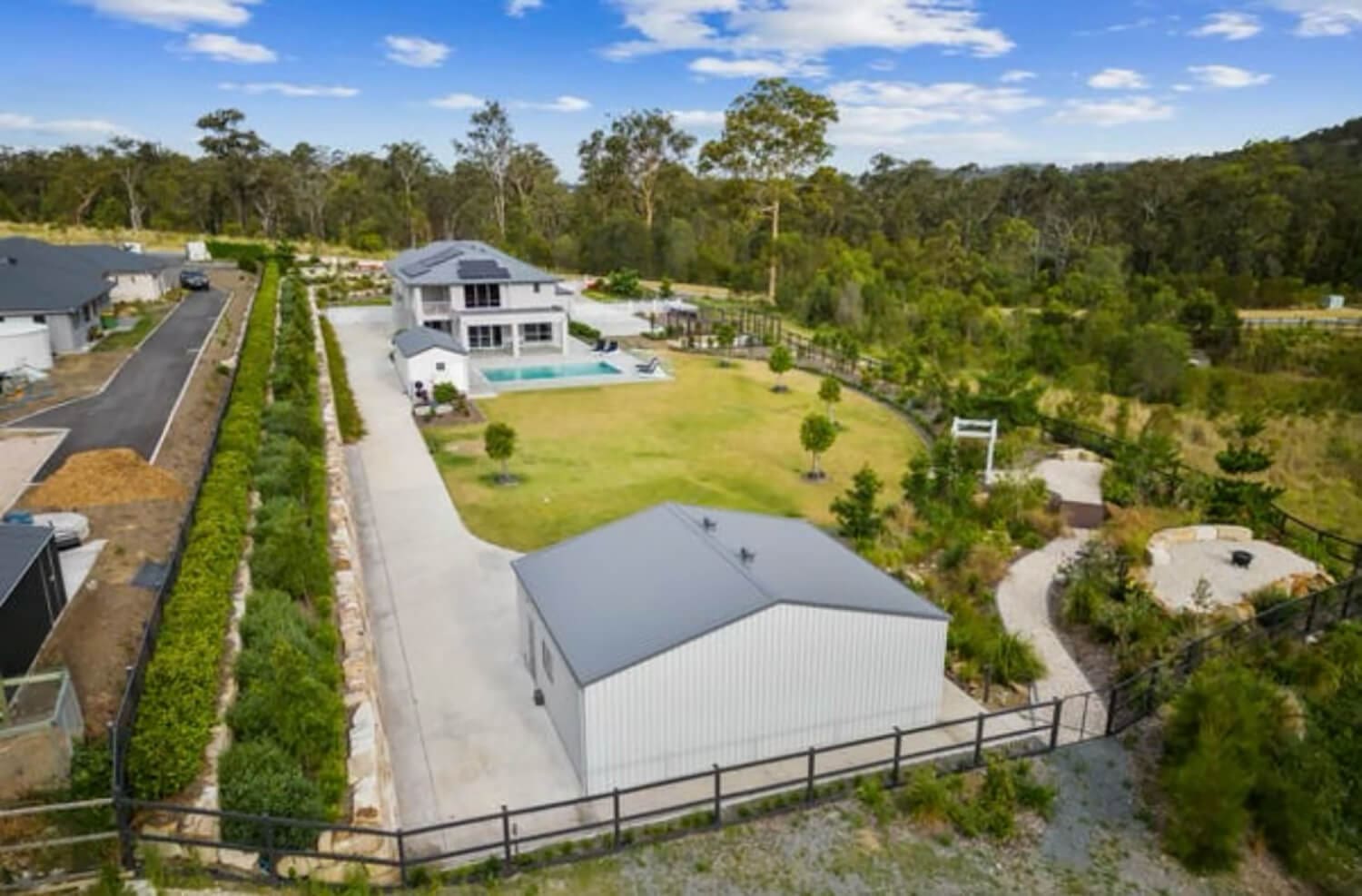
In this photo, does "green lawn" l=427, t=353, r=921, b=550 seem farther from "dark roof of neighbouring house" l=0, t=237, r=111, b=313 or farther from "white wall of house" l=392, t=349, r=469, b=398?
"dark roof of neighbouring house" l=0, t=237, r=111, b=313

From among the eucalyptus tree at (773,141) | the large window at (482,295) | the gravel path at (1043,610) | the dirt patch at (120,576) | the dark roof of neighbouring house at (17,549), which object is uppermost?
the eucalyptus tree at (773,141)

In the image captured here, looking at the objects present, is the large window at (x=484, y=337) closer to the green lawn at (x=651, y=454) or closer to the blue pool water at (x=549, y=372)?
the blue pool water at (x=549, y=372)

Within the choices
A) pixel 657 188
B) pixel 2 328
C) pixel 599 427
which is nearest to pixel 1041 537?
pixel 599 427

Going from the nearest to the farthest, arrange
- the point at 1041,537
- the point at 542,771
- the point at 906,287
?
the point at 542,771
the point at 1041,537
the point at 906,287

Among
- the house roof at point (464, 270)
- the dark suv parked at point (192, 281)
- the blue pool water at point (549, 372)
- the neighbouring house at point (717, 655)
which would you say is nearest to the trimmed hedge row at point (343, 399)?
the house roof at point (464, 270)

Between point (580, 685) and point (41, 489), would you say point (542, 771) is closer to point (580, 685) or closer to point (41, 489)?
point (580, 685)

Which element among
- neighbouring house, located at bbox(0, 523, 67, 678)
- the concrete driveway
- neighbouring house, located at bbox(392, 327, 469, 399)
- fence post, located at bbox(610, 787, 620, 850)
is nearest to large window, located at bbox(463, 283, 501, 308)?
neighbouring house, located at bbox(392, 327, 469, 399)
